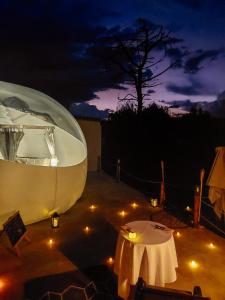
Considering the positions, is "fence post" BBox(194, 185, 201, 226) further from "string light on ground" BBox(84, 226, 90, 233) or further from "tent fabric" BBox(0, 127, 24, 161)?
"tent fabric" BBox(0, 127, 24, 161)

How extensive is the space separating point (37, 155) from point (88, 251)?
360 cm

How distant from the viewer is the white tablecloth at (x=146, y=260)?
13.2ft

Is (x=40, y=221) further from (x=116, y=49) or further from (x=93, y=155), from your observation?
(x=116, y=49)

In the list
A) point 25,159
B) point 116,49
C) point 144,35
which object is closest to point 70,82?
point 116,49

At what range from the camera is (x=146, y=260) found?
13.1ft

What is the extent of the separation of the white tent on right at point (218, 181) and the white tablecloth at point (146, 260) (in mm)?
1524

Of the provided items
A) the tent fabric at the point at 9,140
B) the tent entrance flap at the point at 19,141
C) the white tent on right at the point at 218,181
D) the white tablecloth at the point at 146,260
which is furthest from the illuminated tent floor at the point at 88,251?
the tent fabric at the point at 9,140

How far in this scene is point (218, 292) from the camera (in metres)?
4.34

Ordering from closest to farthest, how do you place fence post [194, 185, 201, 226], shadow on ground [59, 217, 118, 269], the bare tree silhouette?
shadow on ground [59, 217, 118, 269] → fence post [194, 185, 201, 226] → the bare tree silhouette

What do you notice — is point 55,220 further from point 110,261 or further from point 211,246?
point 211,246

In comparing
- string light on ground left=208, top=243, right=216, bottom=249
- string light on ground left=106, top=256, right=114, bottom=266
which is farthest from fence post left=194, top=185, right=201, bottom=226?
string light on ground left=106, top=256, right=114, bottom=266

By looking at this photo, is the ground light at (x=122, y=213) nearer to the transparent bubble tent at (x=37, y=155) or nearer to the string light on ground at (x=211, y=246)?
the transparent bubble tent at (x=37, y=155)

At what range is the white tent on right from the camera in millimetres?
5059

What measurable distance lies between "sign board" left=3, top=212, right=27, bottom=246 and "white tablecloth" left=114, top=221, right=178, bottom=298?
82.6 inches
